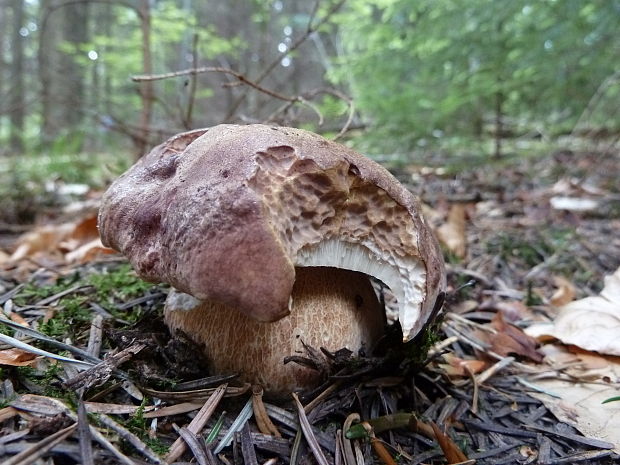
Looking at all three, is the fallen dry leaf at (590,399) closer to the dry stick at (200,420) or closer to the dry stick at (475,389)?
the dry stick at (475,389)

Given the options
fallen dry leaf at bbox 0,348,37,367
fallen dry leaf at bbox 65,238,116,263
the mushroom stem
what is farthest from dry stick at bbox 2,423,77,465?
fallen dry leaf at bbox 65,238,116,263

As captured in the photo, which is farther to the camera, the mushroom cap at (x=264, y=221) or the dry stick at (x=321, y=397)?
the dry stick at (x=321, y=397)

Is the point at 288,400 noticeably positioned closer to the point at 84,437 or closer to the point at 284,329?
the point at 284,329

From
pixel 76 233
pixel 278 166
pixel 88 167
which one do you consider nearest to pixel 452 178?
pixel 76 233

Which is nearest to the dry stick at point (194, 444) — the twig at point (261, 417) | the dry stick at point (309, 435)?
the twig at point (261, 417)

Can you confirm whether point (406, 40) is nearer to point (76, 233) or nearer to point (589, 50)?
point (589, 50)

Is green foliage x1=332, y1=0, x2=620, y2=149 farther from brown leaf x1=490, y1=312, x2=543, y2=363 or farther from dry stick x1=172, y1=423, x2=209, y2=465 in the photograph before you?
dry stick x1=172, y1=423, x2=209, y2=465

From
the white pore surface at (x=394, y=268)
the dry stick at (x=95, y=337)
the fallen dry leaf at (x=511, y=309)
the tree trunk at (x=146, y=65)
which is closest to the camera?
the white pore surface at (x=394, y=268)
